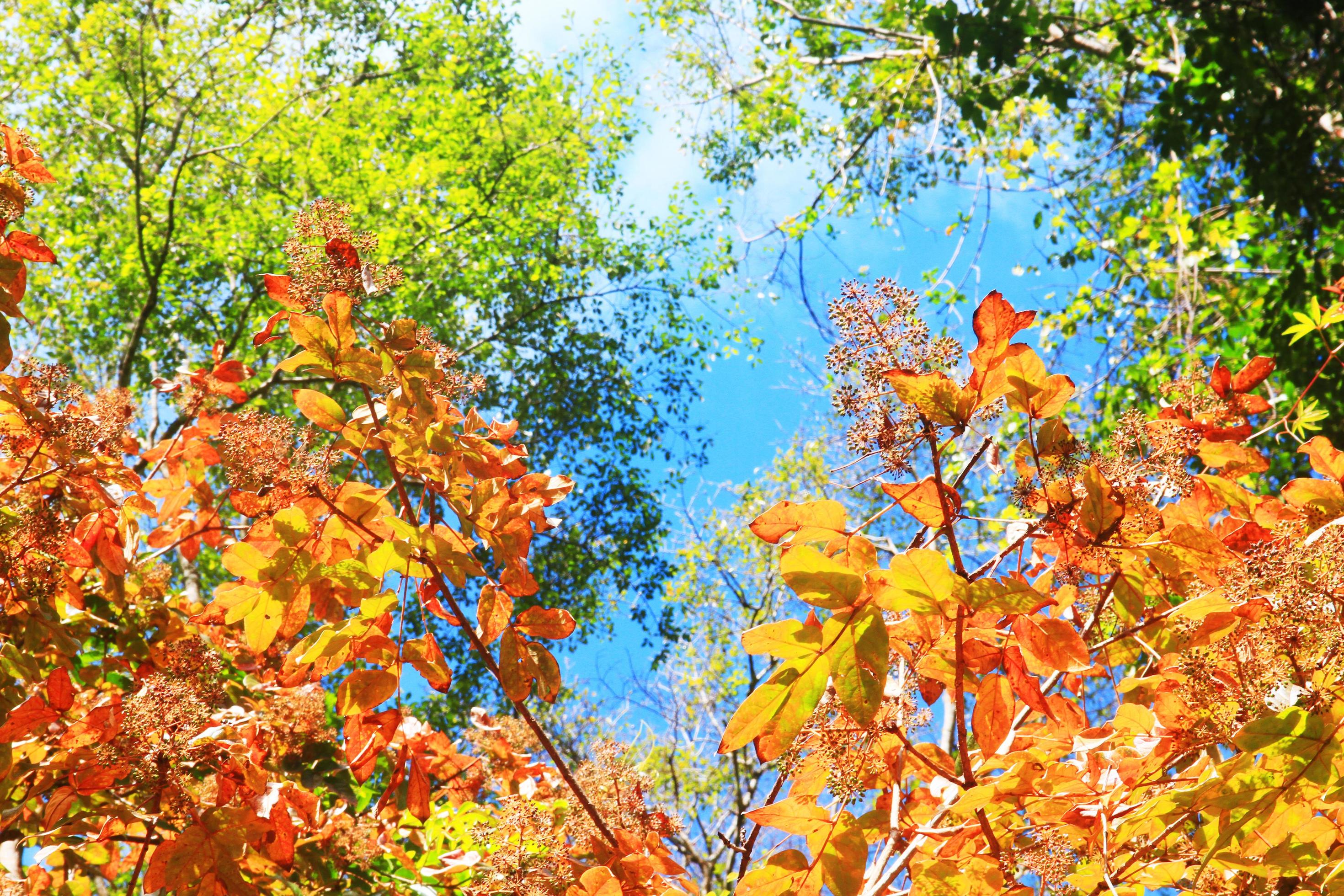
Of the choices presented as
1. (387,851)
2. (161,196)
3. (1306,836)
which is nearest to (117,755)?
(387,851)

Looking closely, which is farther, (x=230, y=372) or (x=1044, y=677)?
(x=230, y=372)

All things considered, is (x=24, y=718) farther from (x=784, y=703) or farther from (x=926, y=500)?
(x=926, y=500)

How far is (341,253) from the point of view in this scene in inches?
37.8

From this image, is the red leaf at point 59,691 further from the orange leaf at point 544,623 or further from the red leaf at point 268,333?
the orange leaf at point 544,623

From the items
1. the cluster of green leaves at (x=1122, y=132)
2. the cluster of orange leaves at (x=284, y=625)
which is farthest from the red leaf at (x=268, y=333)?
the cluster of green leaves at (x=1122, y=132)

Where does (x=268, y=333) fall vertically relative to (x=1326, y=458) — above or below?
above

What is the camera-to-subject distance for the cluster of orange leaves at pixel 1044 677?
0.65 m

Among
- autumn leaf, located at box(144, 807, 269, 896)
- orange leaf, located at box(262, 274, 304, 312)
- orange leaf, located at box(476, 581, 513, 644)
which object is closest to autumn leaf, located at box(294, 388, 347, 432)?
orange leaf, located at box(262, 274, 304, 312)

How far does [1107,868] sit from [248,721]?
121cm

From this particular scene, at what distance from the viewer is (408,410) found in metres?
1.00

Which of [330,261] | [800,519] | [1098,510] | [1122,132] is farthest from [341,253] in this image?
[1122,132]

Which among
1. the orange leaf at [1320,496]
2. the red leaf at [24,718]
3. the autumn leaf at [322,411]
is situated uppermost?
the autumn leaf at [322,411]

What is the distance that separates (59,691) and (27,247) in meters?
0.57

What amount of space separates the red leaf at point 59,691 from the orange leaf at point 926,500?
3.51ft
